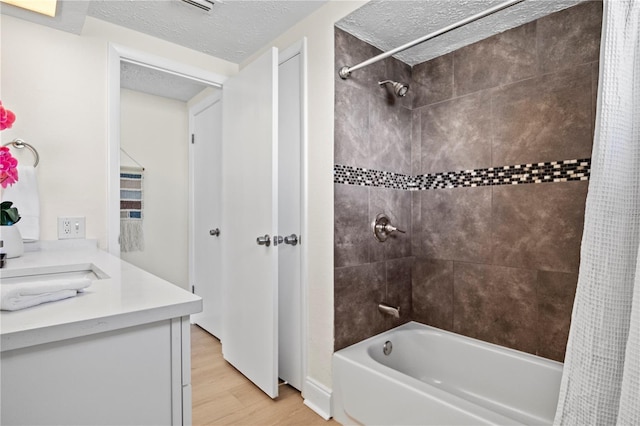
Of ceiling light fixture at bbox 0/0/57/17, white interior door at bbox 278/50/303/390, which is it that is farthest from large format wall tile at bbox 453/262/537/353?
ceiling light fixture at bbox 0/0/57/17

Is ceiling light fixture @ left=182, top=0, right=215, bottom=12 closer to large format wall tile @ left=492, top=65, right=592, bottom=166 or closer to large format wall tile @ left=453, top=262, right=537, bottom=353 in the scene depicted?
large format wall tile @ left=492, top=65, right=592, bottom=166

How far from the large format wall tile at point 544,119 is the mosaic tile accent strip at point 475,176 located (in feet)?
0.13

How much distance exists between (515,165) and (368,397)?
146cm

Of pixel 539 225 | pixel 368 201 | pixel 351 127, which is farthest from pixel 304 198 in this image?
pixel 539 225

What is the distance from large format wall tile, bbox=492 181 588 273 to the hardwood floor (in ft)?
4.52

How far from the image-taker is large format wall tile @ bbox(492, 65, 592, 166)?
64.0 inches

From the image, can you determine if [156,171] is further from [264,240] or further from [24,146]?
[264,240]

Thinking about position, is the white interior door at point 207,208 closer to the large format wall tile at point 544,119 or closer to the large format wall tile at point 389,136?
the large format wall tile at point 389,136

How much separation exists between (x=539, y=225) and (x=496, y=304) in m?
0.51

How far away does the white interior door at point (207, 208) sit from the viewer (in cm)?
288

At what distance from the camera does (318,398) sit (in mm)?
1860

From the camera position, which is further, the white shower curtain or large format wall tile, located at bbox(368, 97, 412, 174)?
large format wall tile, located at bbox(368, 97, 412, 174)

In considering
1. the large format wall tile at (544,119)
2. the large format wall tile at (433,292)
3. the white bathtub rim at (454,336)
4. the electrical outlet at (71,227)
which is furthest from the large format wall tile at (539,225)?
the electrical outlet at (71,227)

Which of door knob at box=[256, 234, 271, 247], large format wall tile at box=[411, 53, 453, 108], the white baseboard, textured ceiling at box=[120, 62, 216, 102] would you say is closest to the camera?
the white baseboard
